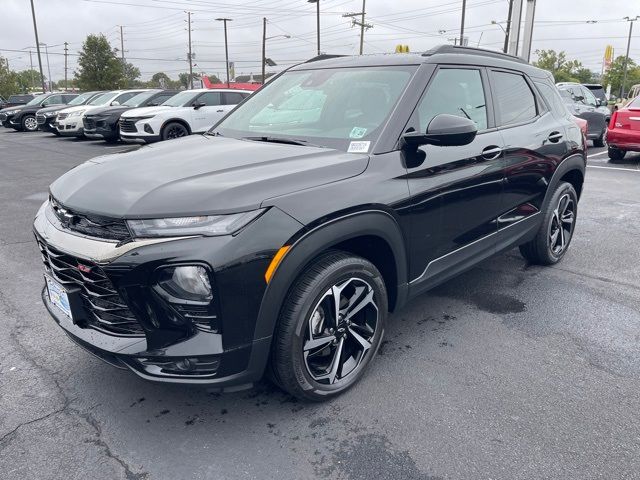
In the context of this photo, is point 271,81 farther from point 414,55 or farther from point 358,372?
point 358,372

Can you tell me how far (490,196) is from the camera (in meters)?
3.54

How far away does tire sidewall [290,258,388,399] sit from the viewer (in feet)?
7.88

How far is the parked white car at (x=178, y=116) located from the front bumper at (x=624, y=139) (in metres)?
8.55

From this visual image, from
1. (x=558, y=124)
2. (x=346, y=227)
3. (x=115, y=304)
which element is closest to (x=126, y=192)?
(x=115, y=304)

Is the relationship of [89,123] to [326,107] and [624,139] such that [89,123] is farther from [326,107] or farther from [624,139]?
[326,107]

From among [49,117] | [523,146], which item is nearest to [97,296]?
[523,146]

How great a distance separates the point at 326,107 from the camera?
3311 millimetres

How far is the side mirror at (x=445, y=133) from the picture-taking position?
108 inches

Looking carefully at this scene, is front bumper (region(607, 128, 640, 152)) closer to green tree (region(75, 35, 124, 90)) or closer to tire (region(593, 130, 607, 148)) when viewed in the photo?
tire (region(593, 130, 607, 148))

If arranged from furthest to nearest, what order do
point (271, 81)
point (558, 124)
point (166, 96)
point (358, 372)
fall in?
point (166, 96), point (558, 124), point (271, 81), point (358, 372)

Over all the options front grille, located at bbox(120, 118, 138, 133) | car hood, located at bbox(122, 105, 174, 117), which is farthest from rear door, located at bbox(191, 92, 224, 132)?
front grille, located at bbox(120, 118, 138, 133)

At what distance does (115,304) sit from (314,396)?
41.6 inches

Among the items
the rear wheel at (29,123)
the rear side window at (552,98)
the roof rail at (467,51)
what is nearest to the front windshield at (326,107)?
the roof rail at (467,51)

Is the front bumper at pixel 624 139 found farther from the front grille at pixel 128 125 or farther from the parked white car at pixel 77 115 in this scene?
the parked white car at pixel 77 115
